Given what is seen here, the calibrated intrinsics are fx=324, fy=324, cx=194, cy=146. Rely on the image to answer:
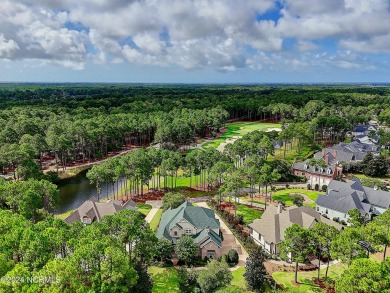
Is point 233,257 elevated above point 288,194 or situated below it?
above

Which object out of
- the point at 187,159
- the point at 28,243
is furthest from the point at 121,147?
the point at 28,243

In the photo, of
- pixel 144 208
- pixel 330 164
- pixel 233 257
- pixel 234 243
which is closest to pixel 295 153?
pixel 330 164

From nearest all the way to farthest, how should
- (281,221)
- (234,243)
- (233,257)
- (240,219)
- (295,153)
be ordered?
(233,257) → (234,243) → (281,221) → (240,219) → (295,153)

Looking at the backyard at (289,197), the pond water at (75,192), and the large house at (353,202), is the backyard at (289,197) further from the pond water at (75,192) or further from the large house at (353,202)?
the pond water at (75,192)

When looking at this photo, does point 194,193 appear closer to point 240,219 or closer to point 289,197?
point 240,219

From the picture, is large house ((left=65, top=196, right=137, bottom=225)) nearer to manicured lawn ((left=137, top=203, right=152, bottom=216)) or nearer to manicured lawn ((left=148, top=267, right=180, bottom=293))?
manicured lawn ((left=137, top=203, right=152, bottom=216))

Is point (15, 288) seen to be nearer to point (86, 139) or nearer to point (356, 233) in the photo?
point (356, 233)
